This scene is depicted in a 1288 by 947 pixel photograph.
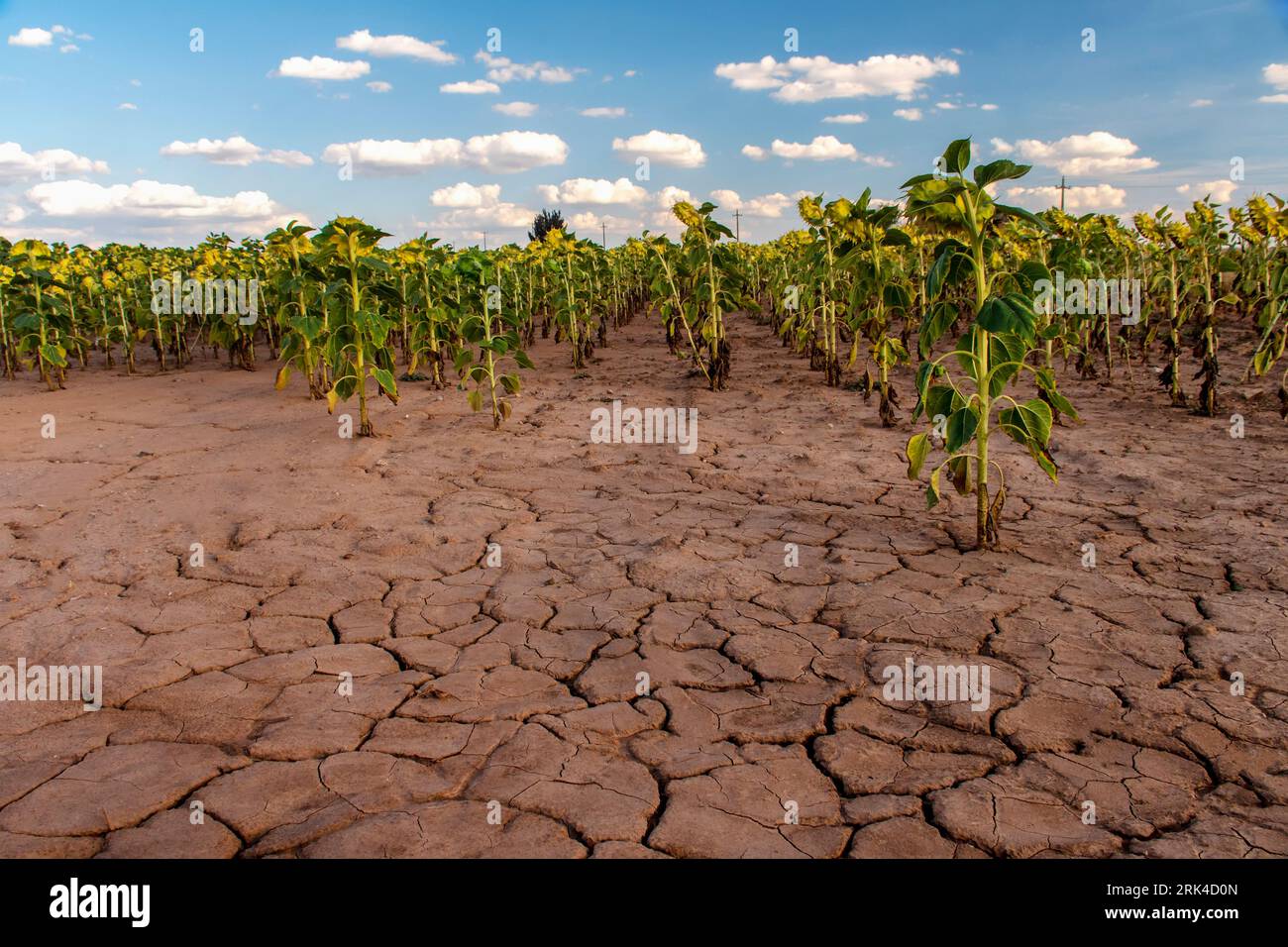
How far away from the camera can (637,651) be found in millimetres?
3598

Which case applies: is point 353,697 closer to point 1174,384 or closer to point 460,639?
point 460,639

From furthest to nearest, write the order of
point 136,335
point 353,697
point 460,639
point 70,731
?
point 136,335, point 460,639, point 353,697, point 70,731

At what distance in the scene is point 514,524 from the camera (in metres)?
5.24

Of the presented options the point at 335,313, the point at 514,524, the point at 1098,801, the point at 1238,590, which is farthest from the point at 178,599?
the point at 1238,590

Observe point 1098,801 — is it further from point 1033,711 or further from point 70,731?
point 70,731

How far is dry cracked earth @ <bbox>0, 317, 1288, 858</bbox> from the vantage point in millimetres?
2496

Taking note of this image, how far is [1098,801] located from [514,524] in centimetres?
349

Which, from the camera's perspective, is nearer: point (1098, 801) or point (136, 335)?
point (1098, 801)

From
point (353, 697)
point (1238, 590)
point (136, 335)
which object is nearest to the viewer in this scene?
point (353, 697)

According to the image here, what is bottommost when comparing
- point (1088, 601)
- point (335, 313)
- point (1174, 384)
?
point (1088, 601)

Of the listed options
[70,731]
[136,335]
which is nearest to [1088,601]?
[70,731]

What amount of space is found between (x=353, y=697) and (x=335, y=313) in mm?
4457

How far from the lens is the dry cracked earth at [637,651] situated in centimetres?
250

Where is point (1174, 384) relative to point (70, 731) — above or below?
above
